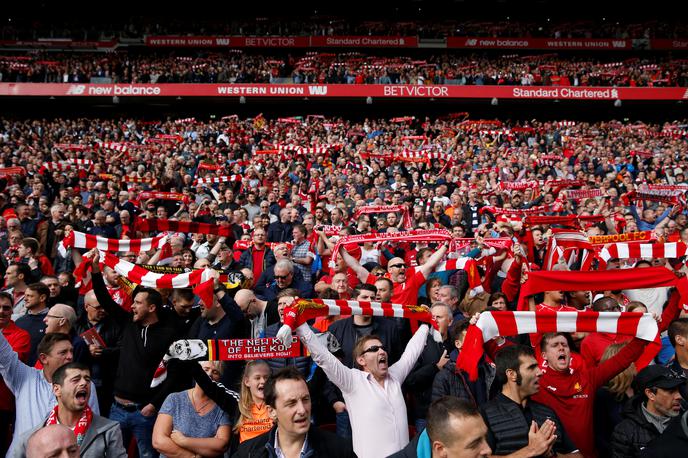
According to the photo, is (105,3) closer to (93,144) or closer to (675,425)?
(93,144)

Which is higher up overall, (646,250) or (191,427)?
(646,250)

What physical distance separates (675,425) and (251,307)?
10.5 feet

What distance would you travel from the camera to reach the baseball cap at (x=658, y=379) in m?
3.45

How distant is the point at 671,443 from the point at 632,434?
17.2 inches

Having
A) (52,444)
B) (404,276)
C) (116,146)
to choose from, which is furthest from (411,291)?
(116,146)

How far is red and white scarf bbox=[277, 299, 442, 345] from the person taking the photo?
381 centimetres

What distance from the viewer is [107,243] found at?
7227mm

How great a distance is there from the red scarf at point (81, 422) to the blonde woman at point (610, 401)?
3.00m

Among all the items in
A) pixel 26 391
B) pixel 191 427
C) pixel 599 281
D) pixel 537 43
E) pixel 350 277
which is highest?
pixel 537 43

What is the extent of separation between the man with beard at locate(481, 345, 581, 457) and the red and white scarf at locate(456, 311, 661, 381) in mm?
439

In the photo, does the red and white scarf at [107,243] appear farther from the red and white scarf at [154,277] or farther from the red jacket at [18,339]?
the red jacket at [18,339]

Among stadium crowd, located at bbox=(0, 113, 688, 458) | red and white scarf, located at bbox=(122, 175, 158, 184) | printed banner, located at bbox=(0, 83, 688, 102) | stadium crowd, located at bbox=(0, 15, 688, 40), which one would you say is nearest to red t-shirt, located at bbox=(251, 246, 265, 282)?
stadium crowd, located at bbox=(0, 113, 688, 458)

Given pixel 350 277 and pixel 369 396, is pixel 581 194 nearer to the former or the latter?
pixel 350 277

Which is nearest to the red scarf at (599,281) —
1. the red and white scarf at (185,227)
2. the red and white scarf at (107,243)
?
the red and white scarf at (185,227)
